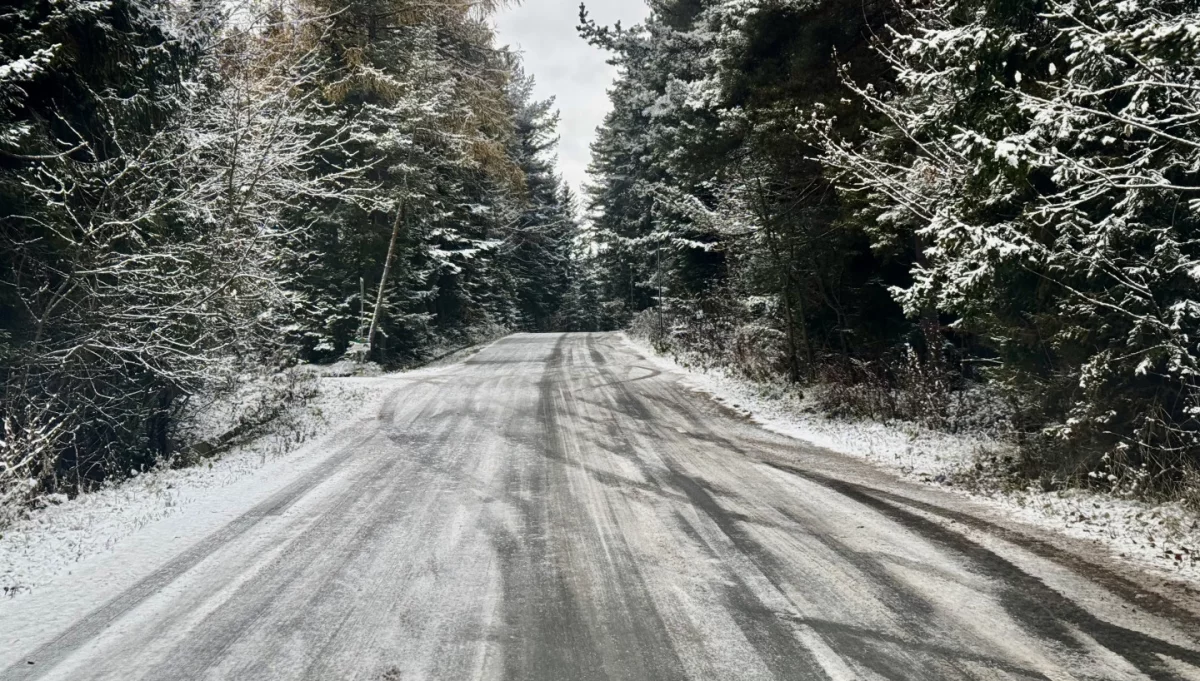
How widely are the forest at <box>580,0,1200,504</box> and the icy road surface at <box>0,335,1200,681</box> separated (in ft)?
6.21

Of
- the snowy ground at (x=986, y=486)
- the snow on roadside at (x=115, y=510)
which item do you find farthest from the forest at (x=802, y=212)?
the snow on roadside at (x=115, y=510)

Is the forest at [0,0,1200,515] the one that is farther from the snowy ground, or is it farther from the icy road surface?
the icy road surface

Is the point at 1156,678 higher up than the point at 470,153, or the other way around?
the point at 470,153

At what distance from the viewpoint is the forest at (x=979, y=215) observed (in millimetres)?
5023

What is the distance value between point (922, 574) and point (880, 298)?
29.6 feet

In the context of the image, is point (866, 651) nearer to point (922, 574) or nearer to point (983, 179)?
point (922, 574)

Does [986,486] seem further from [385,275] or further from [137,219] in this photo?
[385,275]

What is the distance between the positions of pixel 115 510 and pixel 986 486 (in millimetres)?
8158

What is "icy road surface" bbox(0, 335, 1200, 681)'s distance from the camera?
3.12 meters

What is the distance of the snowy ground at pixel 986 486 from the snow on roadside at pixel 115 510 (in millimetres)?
6915

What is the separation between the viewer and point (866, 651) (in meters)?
3.17

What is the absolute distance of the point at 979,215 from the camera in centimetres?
663

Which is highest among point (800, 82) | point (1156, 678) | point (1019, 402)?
point (800, 82)

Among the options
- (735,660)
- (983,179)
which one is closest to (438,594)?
(735,660)
